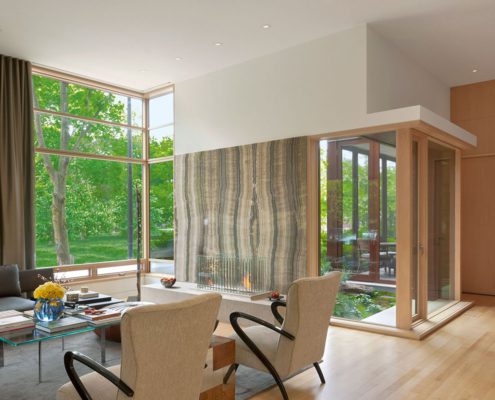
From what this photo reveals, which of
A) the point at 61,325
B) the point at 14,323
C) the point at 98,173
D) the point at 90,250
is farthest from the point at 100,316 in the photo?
the point at 98,173

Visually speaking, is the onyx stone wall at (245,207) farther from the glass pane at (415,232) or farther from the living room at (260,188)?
the glass pane at (415,232)

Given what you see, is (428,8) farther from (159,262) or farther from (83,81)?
(159,262)

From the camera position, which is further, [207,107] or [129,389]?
[207,107]

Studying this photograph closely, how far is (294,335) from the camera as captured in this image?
125 inches

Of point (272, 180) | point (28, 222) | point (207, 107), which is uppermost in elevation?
point (207, 107)

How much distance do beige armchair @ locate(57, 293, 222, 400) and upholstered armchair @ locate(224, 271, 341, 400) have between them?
0.77m

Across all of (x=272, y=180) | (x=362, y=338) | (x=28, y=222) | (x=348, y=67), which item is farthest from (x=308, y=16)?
(x=28, y=222)

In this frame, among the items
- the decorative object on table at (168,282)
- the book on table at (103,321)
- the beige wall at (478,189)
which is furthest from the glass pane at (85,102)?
the beige wall at (478,189)

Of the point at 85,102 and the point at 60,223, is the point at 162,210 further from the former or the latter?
the point at 85,102

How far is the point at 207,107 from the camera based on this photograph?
6953 mm

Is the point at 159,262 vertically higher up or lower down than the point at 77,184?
lower down

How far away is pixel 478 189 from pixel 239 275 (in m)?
4.42

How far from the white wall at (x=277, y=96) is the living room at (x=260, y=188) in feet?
0.09

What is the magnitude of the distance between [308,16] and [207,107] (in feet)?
8.17
